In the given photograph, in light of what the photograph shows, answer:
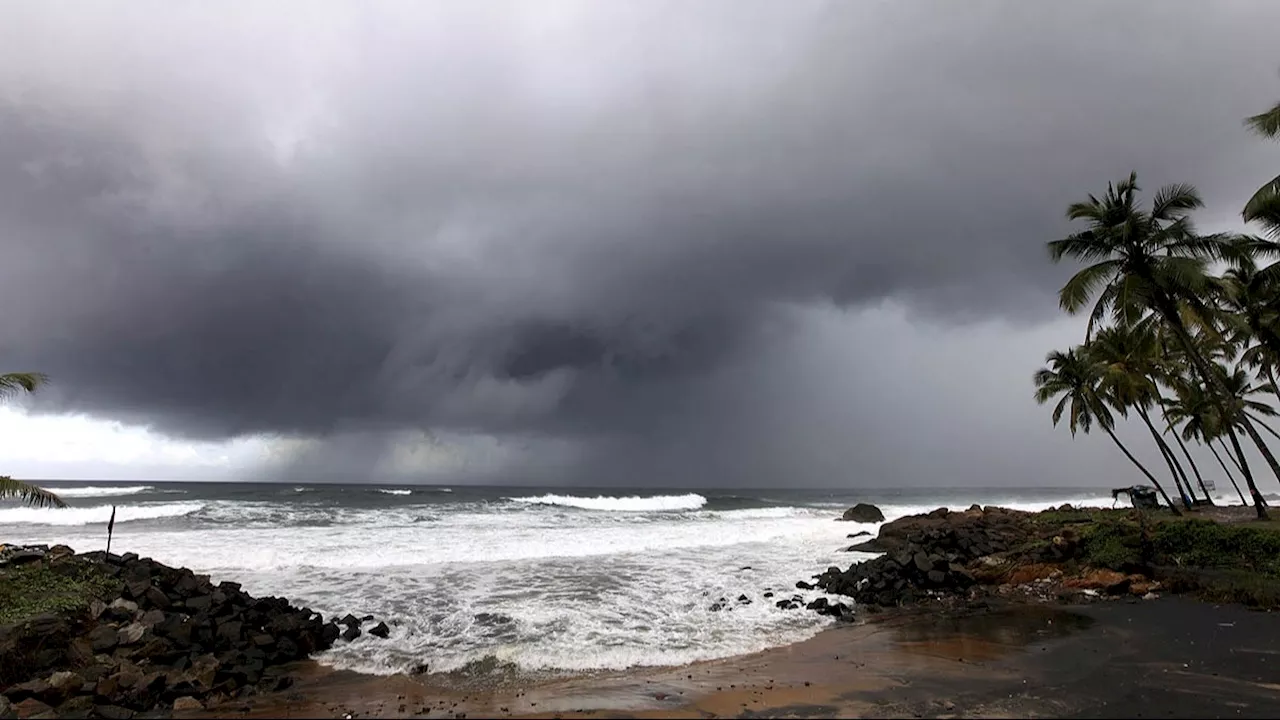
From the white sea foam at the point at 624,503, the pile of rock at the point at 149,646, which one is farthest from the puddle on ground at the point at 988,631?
the white sea foam at the point at 624,503

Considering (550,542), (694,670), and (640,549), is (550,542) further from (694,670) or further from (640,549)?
(694,670)

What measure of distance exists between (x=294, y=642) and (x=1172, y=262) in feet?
81.9

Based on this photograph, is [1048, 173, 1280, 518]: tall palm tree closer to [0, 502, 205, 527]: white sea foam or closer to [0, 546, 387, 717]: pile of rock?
[0, 546, 387, 717]: pile of rock

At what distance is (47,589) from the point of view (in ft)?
41.1

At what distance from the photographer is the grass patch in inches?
445

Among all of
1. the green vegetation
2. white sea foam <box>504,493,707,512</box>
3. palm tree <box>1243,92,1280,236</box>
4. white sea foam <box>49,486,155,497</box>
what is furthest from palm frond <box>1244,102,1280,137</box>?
white sea foam <box>49,486,155,497</box>

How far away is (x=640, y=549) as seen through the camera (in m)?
25.5

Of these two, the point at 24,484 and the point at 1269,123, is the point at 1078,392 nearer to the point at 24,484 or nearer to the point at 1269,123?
the point at 1269,123

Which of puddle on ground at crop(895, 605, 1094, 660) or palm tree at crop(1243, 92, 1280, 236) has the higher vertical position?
palm tree at crop(1243, 92, 1280, 236)

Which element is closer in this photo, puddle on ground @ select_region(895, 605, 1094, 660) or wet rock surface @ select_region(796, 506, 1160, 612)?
puddle on ground @ select_region(895, 605, 1094, 660)

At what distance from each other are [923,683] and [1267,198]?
17606 mm

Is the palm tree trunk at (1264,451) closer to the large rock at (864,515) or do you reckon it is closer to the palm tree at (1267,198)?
the palm tree at (1267,198)

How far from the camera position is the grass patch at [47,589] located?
11.3 m

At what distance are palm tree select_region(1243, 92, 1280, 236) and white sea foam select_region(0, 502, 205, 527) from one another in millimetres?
52659
